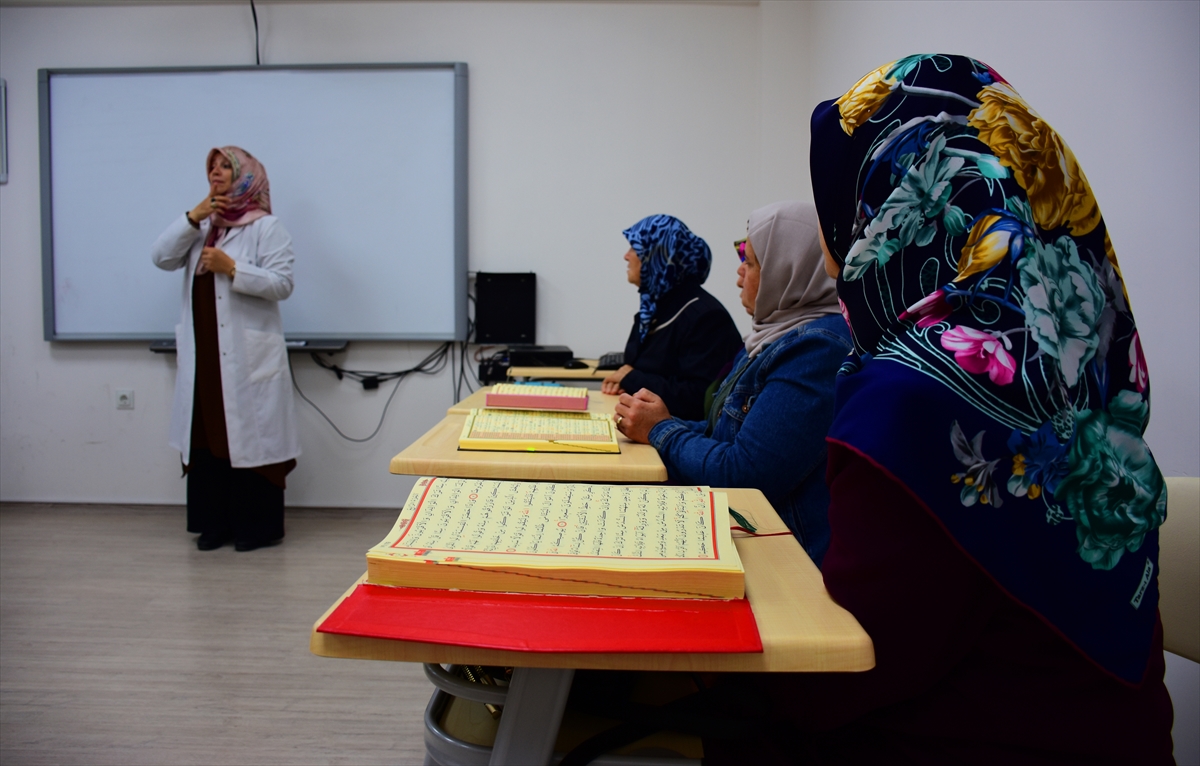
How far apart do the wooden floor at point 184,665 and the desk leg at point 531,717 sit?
122 cm

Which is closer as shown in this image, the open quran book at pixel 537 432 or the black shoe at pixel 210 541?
the open quran book at pixel 537 432

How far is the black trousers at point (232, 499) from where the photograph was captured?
3.29m

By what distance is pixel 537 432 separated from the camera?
149 centimetres

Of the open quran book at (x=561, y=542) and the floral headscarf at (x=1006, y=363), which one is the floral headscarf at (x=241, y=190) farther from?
the floral headscarf at (x=1006, y=363)

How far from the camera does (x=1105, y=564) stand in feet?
2.21

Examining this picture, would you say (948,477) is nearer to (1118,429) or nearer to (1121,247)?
(1118,429)

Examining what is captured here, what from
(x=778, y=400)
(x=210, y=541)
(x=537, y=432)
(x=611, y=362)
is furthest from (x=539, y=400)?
(x=210, y=541)

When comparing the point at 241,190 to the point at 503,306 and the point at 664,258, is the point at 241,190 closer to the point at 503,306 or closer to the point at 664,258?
the point at 503,306

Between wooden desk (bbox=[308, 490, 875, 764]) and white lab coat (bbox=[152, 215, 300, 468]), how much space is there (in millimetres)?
2817

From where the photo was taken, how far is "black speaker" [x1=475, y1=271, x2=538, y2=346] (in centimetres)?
382

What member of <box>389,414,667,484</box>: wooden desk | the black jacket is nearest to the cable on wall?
the black jacket

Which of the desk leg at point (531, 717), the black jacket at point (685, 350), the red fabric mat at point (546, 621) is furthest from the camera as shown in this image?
the black jacket at point (685, 350)

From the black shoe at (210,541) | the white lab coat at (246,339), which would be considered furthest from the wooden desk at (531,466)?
the black shoe at (210,541)

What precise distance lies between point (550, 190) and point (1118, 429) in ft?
11.2
